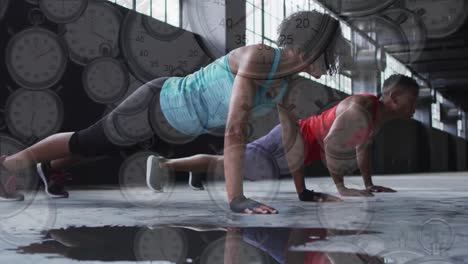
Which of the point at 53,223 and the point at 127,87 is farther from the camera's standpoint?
the point at 127,87

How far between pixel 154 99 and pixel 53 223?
1.76ft

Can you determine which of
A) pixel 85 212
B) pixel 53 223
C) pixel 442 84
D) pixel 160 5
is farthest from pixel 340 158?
pixel 442 84

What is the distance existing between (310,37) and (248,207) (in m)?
0.48

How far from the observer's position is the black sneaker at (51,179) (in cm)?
184

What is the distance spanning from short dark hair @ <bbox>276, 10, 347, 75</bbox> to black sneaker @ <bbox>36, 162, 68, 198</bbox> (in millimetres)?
902

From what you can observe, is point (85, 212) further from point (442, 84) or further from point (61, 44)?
point (442, 84)

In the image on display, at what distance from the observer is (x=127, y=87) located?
14.0 ft

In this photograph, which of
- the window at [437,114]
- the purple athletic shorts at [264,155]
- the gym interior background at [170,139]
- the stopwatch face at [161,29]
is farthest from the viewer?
the window at [437,114]

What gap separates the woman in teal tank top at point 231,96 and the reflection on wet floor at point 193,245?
0.95ft

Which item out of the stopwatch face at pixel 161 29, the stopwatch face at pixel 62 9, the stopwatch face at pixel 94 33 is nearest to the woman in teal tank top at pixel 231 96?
the stopwatch face at pixel 62 9

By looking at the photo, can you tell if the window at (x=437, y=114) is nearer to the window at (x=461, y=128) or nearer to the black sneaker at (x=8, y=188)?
the window at (x=461, y=128)

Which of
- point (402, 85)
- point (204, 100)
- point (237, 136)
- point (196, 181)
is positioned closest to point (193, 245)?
point (237, 136)

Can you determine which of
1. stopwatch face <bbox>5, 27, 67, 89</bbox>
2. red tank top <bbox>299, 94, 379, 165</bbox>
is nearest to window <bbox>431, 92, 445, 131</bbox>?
stopwatch face <bbox>5, 27, 67, 89</bbox>

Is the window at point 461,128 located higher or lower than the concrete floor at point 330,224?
higher
